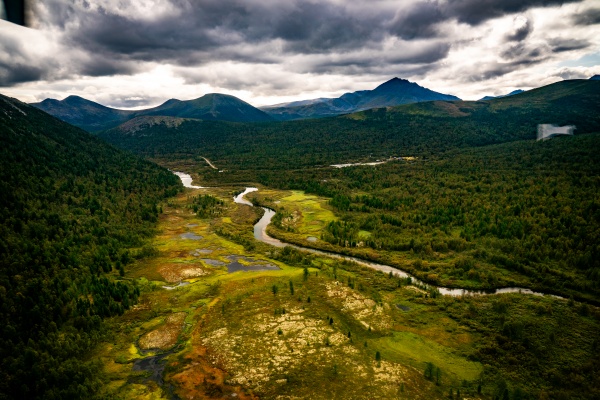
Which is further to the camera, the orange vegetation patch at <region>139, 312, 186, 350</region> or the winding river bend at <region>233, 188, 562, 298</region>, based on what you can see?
the winding river bend at <region>233, 188, 562, 298</region>

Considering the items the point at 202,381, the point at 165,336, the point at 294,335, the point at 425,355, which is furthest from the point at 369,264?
the point at 202,381

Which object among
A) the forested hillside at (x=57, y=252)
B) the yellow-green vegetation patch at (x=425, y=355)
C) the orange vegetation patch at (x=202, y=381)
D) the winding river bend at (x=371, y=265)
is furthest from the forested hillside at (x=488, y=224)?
the forested hillside at (x=57, y=252)

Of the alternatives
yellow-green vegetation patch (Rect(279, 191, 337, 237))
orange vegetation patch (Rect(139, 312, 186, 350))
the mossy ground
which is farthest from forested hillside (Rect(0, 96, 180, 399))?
yellow-green vegetation patch (Rect(279, 191, 337, 237))

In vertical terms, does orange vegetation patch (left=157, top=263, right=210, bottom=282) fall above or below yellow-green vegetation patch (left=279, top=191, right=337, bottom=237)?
below

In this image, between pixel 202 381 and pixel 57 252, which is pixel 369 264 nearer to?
pixel 202 381

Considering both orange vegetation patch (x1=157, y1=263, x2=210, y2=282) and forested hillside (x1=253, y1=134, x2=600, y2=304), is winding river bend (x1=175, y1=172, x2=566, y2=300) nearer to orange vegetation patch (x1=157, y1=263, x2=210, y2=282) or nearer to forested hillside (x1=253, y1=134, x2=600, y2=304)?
forested hillside (x1=253, y1=134, x2=600, y2=304)

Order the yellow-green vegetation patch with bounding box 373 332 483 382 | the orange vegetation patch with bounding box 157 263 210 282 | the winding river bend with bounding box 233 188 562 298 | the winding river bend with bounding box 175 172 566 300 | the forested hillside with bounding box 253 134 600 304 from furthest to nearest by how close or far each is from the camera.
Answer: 1. the orange vegetation patch with bounding box 157 263 210 282
2. the forested hillside with bounding box 253 134 600 304
3. the winding river bend with bounding box 233 188 562 298
4. the winding river bend with bounding box 175 172 566 300
5. the yellow-green vegetation patch with bounding box 373 332 483 382
